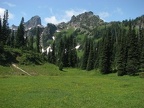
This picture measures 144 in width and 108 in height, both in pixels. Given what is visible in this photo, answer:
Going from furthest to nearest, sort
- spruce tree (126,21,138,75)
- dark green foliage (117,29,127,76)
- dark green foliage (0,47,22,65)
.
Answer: dark green foliage (0,47,22,65) → dark green foliage (117,29,127,76) → spruce tree (126,21,138,75)

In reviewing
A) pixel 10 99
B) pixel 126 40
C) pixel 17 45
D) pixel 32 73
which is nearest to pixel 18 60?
pixel 32 73

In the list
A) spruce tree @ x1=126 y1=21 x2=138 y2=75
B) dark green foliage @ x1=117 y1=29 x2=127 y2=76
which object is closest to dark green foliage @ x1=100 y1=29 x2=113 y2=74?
dark green foliage @ x1=117 y1=29 x2=127 y2=76

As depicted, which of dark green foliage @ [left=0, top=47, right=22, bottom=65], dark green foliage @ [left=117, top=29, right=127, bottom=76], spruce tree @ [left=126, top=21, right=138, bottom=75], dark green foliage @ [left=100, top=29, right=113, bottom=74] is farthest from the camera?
dark green foliage @ [left=100, top=29, right=113, bottom=74]

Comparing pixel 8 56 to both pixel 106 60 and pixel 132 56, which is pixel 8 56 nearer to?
pixel 106 60

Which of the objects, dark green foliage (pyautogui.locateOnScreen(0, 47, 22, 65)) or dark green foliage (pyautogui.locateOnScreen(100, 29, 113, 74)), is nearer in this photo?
dark green foliage (pyautogui.locateOnScreen(0, 47, 22, 65))

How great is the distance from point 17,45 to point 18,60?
108 ft

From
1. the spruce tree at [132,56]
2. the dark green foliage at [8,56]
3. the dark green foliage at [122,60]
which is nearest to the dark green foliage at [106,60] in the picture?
the dark green foliage at [122,60]

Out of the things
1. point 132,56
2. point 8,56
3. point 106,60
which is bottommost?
point 106,60

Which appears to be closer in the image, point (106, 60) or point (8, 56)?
point (106, 60)

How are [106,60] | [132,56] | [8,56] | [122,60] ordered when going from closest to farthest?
[132,56], [122,60], [106,60], [8,56]

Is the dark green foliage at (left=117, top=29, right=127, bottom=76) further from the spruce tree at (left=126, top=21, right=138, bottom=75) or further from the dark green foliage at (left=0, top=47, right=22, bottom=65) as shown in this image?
the dark green foliage at (left=0, top=47, right=22, bottom=65)

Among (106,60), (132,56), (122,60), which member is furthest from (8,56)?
(132,56)

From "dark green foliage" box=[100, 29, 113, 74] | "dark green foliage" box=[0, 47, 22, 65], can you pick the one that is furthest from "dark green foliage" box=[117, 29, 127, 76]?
"dark green foliage" box=[0, 47, 22, 65]

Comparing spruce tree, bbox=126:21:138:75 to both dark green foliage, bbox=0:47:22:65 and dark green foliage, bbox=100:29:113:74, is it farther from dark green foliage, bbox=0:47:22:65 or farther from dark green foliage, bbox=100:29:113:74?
dark green foliage, bbox=0:47:22:65
